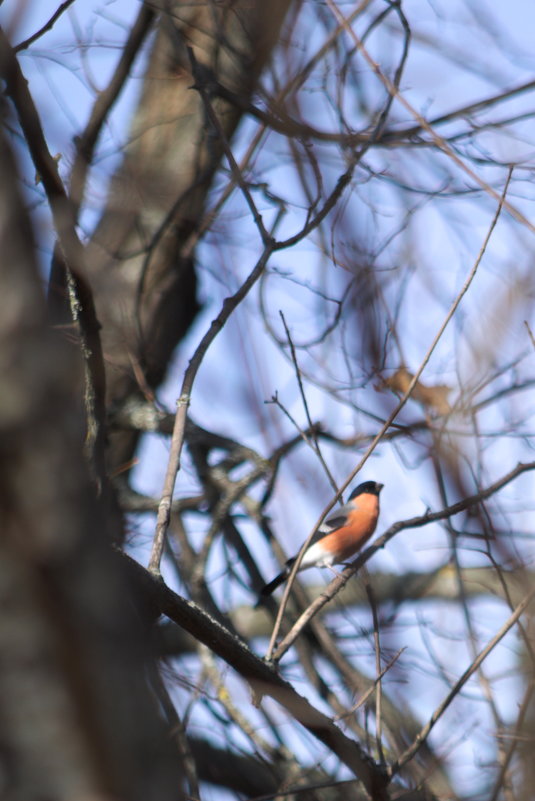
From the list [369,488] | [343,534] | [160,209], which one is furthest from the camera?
[369,488]

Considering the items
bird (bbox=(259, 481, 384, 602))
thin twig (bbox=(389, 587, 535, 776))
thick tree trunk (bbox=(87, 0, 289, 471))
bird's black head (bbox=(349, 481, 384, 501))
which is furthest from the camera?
bird's black head (bbox=(349, 481, 384, 501))

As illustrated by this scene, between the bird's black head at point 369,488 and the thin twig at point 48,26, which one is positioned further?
the bird's black head at point 369,488

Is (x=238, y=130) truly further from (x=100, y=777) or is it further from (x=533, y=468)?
(x=100, y=777)

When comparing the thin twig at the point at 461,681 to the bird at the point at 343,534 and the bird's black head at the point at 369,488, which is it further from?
the bird's black head at the point at 369,488

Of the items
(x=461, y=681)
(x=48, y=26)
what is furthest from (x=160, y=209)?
(x=461, y=681)

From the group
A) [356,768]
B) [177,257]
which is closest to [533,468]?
[356,768]

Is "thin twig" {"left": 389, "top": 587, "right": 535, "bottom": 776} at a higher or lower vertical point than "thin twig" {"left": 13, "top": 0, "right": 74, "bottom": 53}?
lower

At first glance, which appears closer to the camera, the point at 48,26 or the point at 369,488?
the point at 48,26

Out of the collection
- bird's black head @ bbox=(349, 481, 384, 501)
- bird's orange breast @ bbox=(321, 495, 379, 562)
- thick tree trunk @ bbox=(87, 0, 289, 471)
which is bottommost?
bird's orange breast @ bbox=(321, 495, 379, 562)

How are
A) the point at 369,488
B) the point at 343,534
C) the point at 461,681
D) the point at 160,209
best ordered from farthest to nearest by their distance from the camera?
the point at 369,488 < the point at 343,534 < the point at 160,209 < the point at 461,681

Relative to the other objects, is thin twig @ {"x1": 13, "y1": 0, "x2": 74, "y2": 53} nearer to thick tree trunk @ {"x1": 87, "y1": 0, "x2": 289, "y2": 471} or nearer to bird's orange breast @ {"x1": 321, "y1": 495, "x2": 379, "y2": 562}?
thick tree trunk @ {"x1": 87, "y1": 0, "x2": 289, "y2": 471}

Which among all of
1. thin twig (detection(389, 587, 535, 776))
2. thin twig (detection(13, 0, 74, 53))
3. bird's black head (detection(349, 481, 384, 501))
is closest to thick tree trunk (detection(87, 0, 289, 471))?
thin twig (detection(13, 0, 74, 53))

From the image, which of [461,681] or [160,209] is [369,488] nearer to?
[160,209]

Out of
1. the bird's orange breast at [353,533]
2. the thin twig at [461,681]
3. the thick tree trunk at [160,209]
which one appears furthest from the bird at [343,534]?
the thin twig at [461,681]
